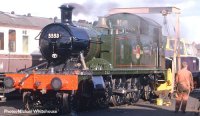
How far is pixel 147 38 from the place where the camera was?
58.3 ft

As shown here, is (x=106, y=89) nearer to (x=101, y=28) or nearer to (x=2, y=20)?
(x=101, y=28)

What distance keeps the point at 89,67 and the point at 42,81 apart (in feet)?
7.27

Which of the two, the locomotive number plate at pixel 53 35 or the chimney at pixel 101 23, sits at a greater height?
the chimney at pixel 101 23

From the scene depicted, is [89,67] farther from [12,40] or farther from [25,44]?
[25,44]

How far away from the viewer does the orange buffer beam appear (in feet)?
40.0

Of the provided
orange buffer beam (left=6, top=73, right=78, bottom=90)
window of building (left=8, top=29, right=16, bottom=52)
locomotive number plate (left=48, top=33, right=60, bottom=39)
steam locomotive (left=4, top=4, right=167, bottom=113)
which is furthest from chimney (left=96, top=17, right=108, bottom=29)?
window of building (left=8, top=29, right=16, bottom=52)

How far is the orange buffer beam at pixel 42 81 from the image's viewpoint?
1220 centimetres

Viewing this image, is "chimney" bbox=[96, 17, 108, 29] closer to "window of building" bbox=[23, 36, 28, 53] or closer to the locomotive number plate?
the locomotive number plate

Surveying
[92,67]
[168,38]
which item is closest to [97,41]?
[92,67]

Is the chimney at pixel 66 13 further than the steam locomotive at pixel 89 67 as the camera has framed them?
Yes

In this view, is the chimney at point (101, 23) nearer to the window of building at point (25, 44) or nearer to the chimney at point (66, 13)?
the chimney at point (66, 13)

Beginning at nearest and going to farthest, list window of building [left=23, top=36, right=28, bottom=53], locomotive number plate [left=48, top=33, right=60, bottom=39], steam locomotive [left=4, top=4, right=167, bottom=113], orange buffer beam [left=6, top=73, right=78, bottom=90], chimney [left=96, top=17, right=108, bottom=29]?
orange buffer beam [left=6, top=73, right=78, bottom=90] < steam locomotive [left=4, top=4, right=167, bottom=113] < locomotive number plate [left=48, top=33, right=60, bottom=39] < chimney [left=96, top=17, right=108, bottom=29] < window of building [left=23, top=36, right=28, bottom=53]

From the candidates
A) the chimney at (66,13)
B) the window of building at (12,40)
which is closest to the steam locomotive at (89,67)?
the chimney at (66,13)

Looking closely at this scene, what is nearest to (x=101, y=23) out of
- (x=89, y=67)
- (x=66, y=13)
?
(x=66, y=13)
